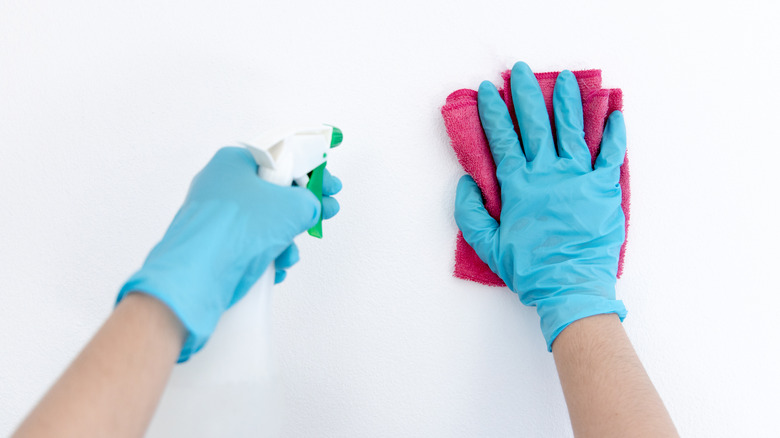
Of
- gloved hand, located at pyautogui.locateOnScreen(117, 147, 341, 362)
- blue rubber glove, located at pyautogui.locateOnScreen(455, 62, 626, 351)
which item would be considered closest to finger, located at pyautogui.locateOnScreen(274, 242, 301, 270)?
gloved hand, located at pyautogui.locateOnScreen(117, 147, 341, 362)

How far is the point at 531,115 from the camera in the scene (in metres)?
0.95

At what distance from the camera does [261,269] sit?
28.2 inches

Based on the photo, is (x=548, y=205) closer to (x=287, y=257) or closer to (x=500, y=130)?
(x=500, y=130)

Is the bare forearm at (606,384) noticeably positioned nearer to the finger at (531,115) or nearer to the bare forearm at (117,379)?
the finger at (531,115)

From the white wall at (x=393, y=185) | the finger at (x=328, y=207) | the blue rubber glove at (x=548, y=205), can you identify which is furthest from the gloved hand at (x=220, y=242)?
the blue rubber glove at (x=548, y=205)

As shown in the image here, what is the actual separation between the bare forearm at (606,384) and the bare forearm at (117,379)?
599 millimetres

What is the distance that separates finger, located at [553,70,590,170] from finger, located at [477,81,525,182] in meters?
0.08

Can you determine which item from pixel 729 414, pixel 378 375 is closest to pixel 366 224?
pixel 378 375

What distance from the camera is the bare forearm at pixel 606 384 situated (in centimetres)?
74

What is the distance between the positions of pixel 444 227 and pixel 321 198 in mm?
258

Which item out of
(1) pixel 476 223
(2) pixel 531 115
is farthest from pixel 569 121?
(1) pixel 476 223

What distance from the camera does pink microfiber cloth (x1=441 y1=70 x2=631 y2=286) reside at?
0.96 metres

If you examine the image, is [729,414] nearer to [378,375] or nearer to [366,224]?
[378,375]

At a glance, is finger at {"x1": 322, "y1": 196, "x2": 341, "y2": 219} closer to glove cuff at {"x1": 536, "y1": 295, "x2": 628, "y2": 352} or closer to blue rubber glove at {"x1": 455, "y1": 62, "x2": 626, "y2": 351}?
blue rubber glove at {"x1": 455, "y1": 62, "x2": 626, "y2": 351}
